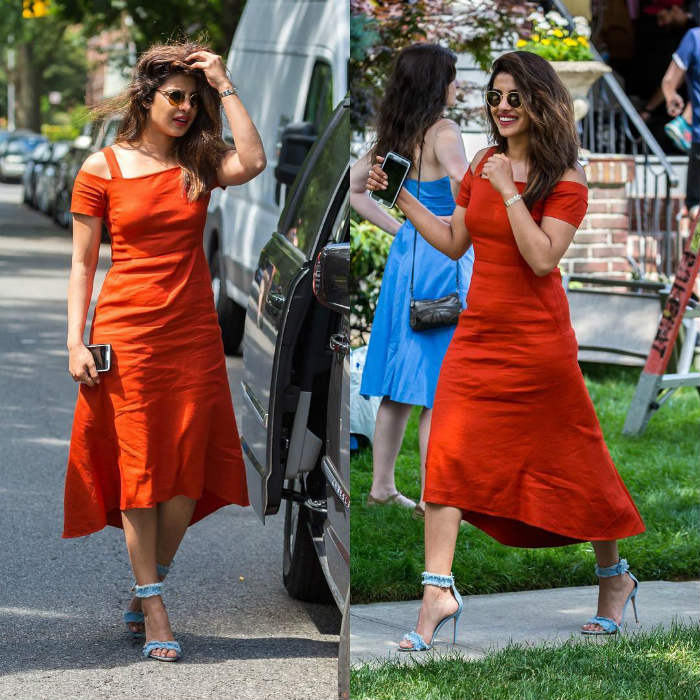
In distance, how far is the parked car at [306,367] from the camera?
167 inches

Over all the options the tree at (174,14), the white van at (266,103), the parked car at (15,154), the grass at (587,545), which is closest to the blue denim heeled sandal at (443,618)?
the grass at (587,545)

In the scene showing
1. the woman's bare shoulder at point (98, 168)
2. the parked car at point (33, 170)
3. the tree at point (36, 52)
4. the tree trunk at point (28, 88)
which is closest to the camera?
the woman's bare shoulder at point (98, 168)

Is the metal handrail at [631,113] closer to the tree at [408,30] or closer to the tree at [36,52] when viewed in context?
the tree at [408,30]

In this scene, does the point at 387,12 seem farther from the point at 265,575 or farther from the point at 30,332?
the point at 30,332

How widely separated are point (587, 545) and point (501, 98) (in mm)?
1422

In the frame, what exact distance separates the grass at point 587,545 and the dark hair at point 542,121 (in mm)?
836

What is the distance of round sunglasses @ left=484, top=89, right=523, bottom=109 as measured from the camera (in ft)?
11.5

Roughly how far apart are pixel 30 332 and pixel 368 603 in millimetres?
9021

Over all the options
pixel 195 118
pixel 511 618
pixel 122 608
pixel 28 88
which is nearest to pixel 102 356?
pixel 195 118

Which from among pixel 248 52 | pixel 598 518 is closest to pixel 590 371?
pixel 598 518

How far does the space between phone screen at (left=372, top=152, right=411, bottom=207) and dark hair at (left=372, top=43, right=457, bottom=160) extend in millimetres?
38

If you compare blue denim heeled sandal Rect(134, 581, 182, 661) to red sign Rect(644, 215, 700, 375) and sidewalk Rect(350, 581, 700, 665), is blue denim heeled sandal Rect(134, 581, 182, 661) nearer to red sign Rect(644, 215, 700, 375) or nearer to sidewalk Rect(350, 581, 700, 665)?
sidewalk Rect(350, 581, 700, 665)

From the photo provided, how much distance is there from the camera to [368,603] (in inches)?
159

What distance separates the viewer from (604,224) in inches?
162
